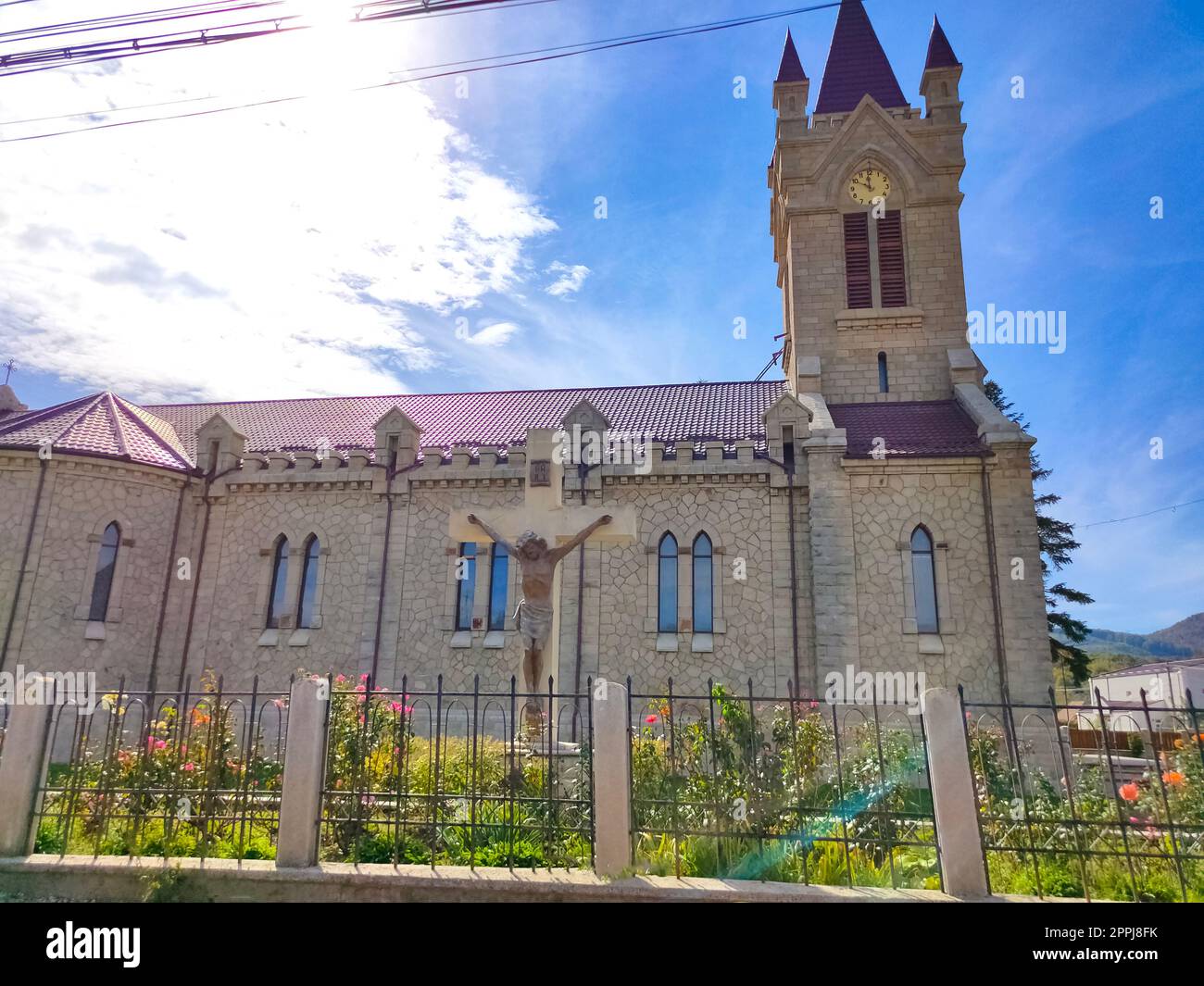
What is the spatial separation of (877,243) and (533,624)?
1797cm

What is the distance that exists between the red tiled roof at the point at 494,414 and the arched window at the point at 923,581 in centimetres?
490

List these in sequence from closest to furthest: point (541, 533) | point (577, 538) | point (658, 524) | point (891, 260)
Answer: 1. point (577, 538)
2. point (541, 533)
3. point (658, 524)
4. point (891, 260)

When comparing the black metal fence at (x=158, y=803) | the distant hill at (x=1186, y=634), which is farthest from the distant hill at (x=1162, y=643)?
Answer: the black metal fence at (x=158, y=803)

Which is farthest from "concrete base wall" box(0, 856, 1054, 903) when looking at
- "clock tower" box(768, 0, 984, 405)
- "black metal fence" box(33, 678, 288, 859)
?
"clock tower" box(768, 0, 984, 405)

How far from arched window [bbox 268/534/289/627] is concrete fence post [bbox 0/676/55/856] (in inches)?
502

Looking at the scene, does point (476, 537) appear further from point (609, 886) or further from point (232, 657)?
point (232, 657)

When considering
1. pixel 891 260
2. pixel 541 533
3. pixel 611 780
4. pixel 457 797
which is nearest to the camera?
pixel 611 780

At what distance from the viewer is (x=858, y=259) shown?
22.2 m

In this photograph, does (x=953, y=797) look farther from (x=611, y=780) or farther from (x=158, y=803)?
(x=158, y=803)

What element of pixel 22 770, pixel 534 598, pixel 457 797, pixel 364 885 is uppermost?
pixel 534 598

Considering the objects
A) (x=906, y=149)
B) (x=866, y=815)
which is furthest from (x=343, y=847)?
(x=906, y=149)

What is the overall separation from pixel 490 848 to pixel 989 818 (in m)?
4.06

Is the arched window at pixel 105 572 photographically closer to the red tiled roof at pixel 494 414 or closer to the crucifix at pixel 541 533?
the red tiled roof at pixel 494 414

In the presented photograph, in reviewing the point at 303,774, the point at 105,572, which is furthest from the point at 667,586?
the point at 105,572
